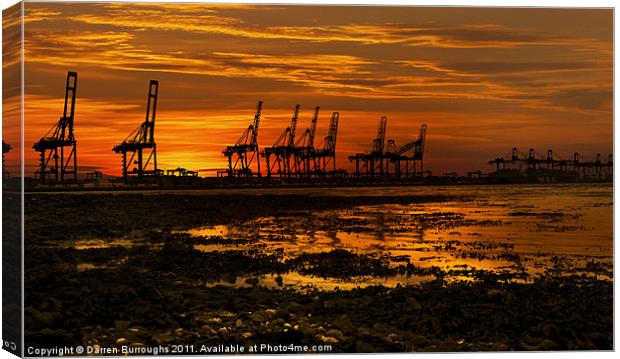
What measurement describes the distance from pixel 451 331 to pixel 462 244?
1.78 metres

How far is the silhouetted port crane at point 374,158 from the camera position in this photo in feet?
41.0

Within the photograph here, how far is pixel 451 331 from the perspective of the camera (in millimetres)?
10719

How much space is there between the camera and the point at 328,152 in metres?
13.5

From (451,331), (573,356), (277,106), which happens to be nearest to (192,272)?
(277,106)

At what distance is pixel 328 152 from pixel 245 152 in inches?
42.1

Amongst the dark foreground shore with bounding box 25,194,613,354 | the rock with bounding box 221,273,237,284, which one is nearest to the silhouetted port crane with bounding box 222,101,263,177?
the dark foreground shore with bounding box 25,194,613,354

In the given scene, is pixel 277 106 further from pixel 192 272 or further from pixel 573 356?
pixel 573 356

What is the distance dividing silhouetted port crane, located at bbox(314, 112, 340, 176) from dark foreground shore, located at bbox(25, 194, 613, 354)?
134 cm

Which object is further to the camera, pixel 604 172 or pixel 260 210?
pixel 260 210

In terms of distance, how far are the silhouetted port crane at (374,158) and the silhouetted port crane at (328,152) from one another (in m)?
0.28

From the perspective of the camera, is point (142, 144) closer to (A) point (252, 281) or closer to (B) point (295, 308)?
(A) point (252, 281)

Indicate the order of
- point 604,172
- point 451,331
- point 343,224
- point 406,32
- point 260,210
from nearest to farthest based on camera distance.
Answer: point 451,331, point 406,32, point 604,172, point 343,224, point 260,210

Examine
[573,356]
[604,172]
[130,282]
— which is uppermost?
[604,172]

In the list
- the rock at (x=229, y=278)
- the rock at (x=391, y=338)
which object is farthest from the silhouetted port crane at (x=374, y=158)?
the rock at (x=391, y=338)
